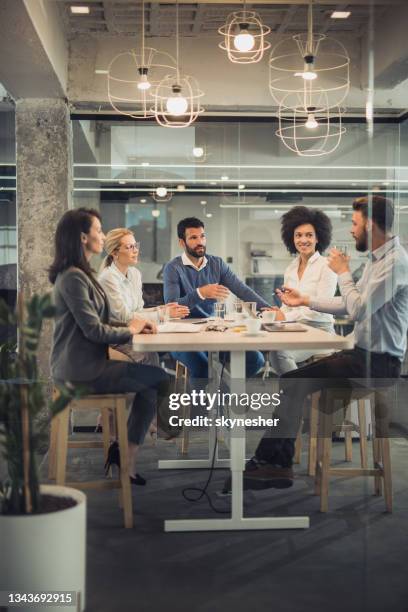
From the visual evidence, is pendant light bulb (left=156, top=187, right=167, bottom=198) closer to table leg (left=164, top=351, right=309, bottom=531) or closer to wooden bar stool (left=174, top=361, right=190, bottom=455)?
wooden bar stool (left=174, top=361, right=190, bottom=455)

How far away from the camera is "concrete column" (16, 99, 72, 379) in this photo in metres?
5.08

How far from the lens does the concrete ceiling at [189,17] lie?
4.30 meters

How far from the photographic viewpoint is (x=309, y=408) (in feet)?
12.3

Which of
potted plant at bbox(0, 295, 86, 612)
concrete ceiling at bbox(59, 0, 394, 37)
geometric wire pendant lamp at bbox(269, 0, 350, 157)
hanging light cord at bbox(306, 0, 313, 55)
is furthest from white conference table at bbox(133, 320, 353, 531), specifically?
geometric wire pendant lamp at bbox(269, 0, 350, 157)

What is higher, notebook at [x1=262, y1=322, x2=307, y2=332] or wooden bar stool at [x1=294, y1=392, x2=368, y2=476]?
notebook at [x1=262, y1=322, x2=307, y2=332]

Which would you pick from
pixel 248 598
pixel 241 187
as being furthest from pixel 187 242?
pixel 248 598

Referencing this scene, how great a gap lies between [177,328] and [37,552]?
1677 millimetres

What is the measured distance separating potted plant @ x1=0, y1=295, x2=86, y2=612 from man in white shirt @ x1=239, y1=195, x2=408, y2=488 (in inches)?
52.9

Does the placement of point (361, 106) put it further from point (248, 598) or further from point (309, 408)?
point (248, 598)

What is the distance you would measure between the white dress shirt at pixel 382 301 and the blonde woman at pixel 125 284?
122 centimetres

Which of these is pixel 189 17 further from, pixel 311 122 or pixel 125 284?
pixel 125 284

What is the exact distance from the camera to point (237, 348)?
3297 mm

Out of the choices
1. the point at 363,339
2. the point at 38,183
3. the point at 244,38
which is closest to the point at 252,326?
the point at 363,339

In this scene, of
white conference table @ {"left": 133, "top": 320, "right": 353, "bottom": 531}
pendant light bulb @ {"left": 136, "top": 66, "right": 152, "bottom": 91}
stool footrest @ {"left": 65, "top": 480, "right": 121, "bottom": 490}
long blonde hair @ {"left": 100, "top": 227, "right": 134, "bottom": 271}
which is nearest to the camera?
stool footrest @ {"left": 65, "top": 480, "right": 121, "bottom": 490}
